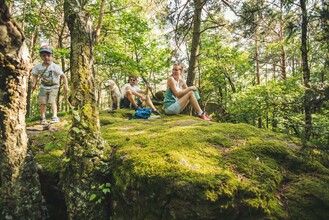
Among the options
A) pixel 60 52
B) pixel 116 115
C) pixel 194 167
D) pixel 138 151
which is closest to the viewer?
pixel 194 167

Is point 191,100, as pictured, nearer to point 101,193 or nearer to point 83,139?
point 83,139

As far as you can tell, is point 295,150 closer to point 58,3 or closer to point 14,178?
point 14,178

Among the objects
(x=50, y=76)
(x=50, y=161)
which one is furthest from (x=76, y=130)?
(x=50, y=76)

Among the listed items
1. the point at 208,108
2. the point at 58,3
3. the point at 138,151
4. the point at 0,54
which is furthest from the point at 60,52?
the point at 208,108

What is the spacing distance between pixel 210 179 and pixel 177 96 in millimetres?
3762

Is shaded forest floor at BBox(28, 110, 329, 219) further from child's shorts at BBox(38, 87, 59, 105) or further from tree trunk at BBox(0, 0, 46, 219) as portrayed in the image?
child's shorts at BBox(38, 87, 59, 105)

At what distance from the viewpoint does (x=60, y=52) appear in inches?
393

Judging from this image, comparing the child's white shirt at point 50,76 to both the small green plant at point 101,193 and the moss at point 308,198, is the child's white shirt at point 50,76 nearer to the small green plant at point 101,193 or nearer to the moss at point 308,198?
the small green plant at point 101,193

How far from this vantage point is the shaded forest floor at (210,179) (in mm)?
1933

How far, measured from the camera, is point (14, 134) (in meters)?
2.52

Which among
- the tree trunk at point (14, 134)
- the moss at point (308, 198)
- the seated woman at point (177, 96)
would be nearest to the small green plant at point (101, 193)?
the tree trunk at point (14, 134)

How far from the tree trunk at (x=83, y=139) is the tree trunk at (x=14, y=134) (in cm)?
45

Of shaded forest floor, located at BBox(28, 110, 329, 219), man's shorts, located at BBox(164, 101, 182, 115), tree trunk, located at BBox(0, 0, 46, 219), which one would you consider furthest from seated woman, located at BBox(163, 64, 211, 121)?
tree trunk, located at BBox(0, 0, 46, 219)

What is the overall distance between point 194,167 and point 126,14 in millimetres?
11031
